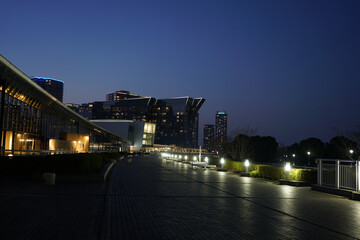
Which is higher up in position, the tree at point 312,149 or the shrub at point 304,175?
the tree at point 312,149

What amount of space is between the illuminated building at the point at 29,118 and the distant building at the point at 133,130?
9863 centimetres

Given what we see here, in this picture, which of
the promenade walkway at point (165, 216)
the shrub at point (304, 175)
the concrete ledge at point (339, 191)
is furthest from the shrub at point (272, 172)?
the promenade walkway at point (165, 216)

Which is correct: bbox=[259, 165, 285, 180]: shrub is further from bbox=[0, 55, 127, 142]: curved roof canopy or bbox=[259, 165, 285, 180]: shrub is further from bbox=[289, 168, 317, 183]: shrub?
bbox=[0, 55, 127, 142]: curved roof canopy

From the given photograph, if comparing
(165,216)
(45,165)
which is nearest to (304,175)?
(165,216)

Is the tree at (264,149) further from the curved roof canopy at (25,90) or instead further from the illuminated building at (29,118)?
the curved roof canopy at (25,90)

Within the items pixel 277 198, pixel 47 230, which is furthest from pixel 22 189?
pixel 277 198

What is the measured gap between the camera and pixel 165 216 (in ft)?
28.1

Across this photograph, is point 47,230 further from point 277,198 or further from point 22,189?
point 277,198

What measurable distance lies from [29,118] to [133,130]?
401 ft

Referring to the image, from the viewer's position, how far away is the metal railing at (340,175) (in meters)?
14.6

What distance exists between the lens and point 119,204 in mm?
10117

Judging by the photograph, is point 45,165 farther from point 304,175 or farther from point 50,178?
point 304,175

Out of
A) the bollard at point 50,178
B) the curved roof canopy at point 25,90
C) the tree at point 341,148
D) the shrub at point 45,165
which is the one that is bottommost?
the bollard at point 50,178

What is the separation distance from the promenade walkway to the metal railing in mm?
2070
